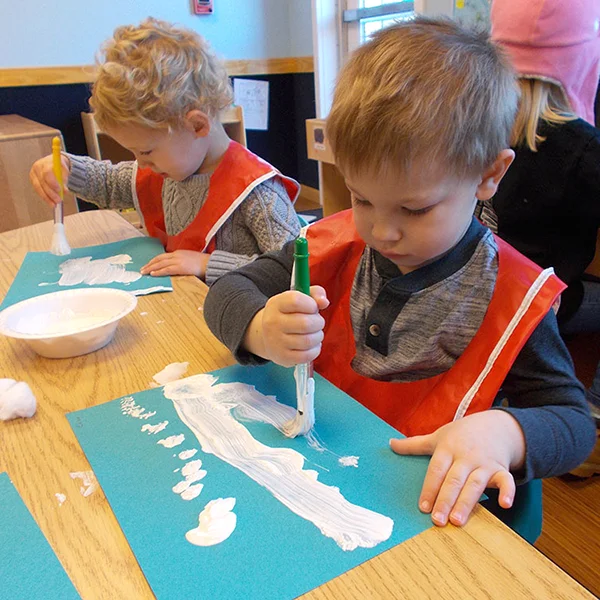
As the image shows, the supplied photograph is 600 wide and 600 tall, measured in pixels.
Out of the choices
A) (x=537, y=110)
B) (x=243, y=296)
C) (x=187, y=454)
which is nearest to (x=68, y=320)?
(x=243, y=296)

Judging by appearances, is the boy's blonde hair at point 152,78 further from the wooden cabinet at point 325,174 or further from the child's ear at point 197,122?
the wooden cabinet at point 325,174

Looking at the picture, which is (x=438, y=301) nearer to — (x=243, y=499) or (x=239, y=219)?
(x=243, y=499)

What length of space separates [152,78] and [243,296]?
53cm

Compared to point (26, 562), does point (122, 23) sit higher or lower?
higher

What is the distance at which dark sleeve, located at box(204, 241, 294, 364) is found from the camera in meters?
0.64

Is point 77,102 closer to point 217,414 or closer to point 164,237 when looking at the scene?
point 164,237

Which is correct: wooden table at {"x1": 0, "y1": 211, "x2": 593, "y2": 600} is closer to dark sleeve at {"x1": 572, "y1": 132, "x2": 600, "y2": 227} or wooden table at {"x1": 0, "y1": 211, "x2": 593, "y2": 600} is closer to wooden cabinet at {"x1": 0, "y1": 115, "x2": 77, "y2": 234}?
dark sleeve at {"x1": 572, "y1": 132, "x2": 600, "y2": 227}

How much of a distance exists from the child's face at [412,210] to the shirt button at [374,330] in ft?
0.39

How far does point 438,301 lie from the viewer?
0.65 meters

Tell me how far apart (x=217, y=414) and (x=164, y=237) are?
0.78 m

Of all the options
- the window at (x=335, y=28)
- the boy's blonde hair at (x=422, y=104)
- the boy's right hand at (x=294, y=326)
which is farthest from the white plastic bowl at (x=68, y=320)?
the window at (x=335, y=28)

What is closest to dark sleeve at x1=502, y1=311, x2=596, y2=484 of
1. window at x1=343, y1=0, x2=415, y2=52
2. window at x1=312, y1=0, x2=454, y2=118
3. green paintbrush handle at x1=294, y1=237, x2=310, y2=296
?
green paintbrush handle at x1=294, y1=237, x2=310, y2=296

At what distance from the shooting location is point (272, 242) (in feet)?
3.62

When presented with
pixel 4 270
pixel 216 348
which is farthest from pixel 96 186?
pixel 216 348
